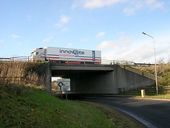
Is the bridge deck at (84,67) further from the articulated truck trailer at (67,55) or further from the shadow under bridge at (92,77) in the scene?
the articulated truck trailer at (67,55)

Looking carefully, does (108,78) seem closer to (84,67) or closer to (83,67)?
(84,67)

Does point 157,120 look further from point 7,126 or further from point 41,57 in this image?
point 41,57

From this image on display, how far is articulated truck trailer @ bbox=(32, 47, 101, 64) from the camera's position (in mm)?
59125

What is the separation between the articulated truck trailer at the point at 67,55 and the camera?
59125mm

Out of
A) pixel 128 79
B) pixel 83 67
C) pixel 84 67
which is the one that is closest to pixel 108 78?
pixel 128 79

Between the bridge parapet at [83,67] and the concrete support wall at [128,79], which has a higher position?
the bridge parapet at [83,67]

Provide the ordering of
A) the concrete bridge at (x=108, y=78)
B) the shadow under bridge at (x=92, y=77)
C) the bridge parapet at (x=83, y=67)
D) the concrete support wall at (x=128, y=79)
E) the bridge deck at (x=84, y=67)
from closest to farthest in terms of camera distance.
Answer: the bridge parapet at (x=83, y=67) < the bridge deck at (x=84, y=67) < the shadow under bridge at (x=92, y=77) < the concrete bridge at (x=108, y=78) < the concrete support wall at (x=128, y=79)

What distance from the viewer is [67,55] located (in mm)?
61656

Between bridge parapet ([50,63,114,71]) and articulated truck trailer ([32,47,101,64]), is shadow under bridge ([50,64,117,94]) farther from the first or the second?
articulated truck trailer ([32,47,101,64])

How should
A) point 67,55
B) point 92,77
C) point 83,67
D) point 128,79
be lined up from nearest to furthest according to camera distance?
point 83,67 → point 67,55 → point 128,79 → point 92,77

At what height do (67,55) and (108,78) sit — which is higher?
(67,55)

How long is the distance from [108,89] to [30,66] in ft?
65.1

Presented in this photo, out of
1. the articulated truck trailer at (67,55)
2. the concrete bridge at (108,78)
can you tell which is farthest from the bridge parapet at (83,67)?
the articulated truck trailer at (67,55)

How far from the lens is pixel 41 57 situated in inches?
2282
